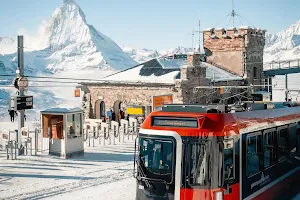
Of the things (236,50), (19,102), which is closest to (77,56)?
(236,50)

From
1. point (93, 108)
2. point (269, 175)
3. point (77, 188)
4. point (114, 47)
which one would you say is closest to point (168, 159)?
point (269, 175)

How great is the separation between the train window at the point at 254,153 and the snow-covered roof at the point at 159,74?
1802 centimetres

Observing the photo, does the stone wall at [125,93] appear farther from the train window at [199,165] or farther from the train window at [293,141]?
the train window at [199,165]

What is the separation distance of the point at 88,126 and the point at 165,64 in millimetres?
8317

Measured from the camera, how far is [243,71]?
35.5m

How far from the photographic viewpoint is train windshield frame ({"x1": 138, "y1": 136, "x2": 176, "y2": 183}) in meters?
8.86

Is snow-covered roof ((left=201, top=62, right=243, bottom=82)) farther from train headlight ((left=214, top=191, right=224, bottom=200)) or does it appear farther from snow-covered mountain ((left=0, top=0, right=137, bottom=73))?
snow-covered mountain ((left=0, top=0, right=137, bottom=73))

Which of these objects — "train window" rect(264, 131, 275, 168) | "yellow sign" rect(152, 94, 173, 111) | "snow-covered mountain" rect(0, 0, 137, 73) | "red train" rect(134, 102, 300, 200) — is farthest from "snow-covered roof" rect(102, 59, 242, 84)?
"snow-covered mountain" rect(0, 0, 137, 73)

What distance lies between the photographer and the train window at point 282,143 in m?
11.7

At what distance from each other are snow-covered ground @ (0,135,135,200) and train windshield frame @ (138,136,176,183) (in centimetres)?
444

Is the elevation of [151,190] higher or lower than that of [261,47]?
lower

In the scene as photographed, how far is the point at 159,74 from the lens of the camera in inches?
1206

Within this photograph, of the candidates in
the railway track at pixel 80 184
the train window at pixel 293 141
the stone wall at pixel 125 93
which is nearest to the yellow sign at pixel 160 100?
Answer: the stone wall at pixel 125 93

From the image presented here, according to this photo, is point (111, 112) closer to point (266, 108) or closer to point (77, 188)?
point (77, 188)
